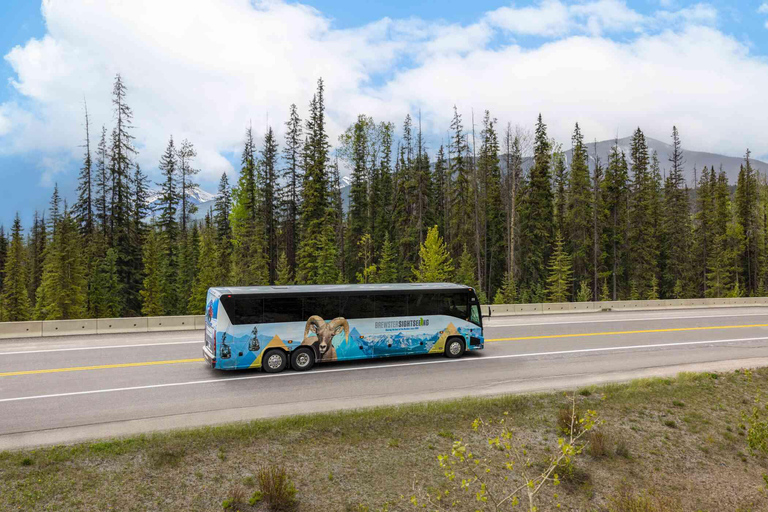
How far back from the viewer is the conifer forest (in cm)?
4494

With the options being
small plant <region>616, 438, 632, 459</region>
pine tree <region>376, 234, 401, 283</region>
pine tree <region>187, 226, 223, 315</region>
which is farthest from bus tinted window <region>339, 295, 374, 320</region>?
pine tree <region>187, 226, 223, 315</region>

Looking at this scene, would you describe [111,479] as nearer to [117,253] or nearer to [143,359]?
[143,359]

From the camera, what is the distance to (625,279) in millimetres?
Result: 59188

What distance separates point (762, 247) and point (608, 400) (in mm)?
73863

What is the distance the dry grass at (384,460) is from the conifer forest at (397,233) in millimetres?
29147

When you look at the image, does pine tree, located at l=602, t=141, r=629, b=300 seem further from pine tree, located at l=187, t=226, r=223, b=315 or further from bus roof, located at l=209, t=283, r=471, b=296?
bus roof, located at l=209, t=283, r=471, b=296

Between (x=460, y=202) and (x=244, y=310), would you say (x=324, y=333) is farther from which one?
(x=460, y=202)

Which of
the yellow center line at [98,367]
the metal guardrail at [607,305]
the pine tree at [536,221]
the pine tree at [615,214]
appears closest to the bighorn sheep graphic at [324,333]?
the yellow center line at [98,367]

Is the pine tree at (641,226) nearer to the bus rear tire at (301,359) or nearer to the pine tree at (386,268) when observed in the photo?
the pine tree at (386,268)

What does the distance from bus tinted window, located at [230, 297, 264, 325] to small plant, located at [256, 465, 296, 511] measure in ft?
20.8

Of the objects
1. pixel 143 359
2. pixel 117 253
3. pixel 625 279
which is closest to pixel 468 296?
pixel 143 359

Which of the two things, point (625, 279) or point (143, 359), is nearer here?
point (143, 359)

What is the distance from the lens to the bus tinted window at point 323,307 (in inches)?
574

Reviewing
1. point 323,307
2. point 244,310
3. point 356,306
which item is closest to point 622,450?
point 356,306
